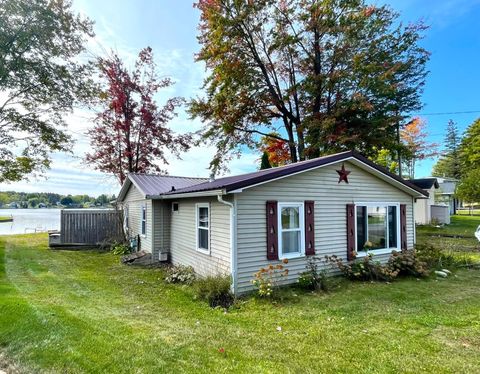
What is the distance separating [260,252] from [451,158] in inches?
2467

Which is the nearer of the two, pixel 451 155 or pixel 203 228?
pixel 203 228

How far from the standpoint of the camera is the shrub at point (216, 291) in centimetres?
626

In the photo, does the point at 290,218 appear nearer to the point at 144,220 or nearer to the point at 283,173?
the point at 283,173

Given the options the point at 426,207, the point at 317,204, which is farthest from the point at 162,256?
the point at 426,207

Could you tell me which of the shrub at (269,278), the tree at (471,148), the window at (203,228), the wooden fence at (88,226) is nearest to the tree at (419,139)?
the tree at (471,148)

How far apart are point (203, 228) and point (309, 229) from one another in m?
2.96

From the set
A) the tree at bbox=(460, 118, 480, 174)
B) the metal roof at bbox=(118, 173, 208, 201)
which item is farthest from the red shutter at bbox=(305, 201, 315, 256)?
the tree at bbox=(460, 118, 480, 174)

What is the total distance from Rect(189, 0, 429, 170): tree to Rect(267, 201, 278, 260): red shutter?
10158 millimetres

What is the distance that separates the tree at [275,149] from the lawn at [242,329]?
48.1ft

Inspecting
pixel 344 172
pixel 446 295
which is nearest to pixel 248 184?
pixel 344 172

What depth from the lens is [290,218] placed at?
24.5 feet

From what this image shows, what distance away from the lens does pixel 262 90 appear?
62.3ft

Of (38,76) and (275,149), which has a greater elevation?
(38,76)

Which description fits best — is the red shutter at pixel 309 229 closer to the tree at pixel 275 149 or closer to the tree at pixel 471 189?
the tree at pixel 275 149
